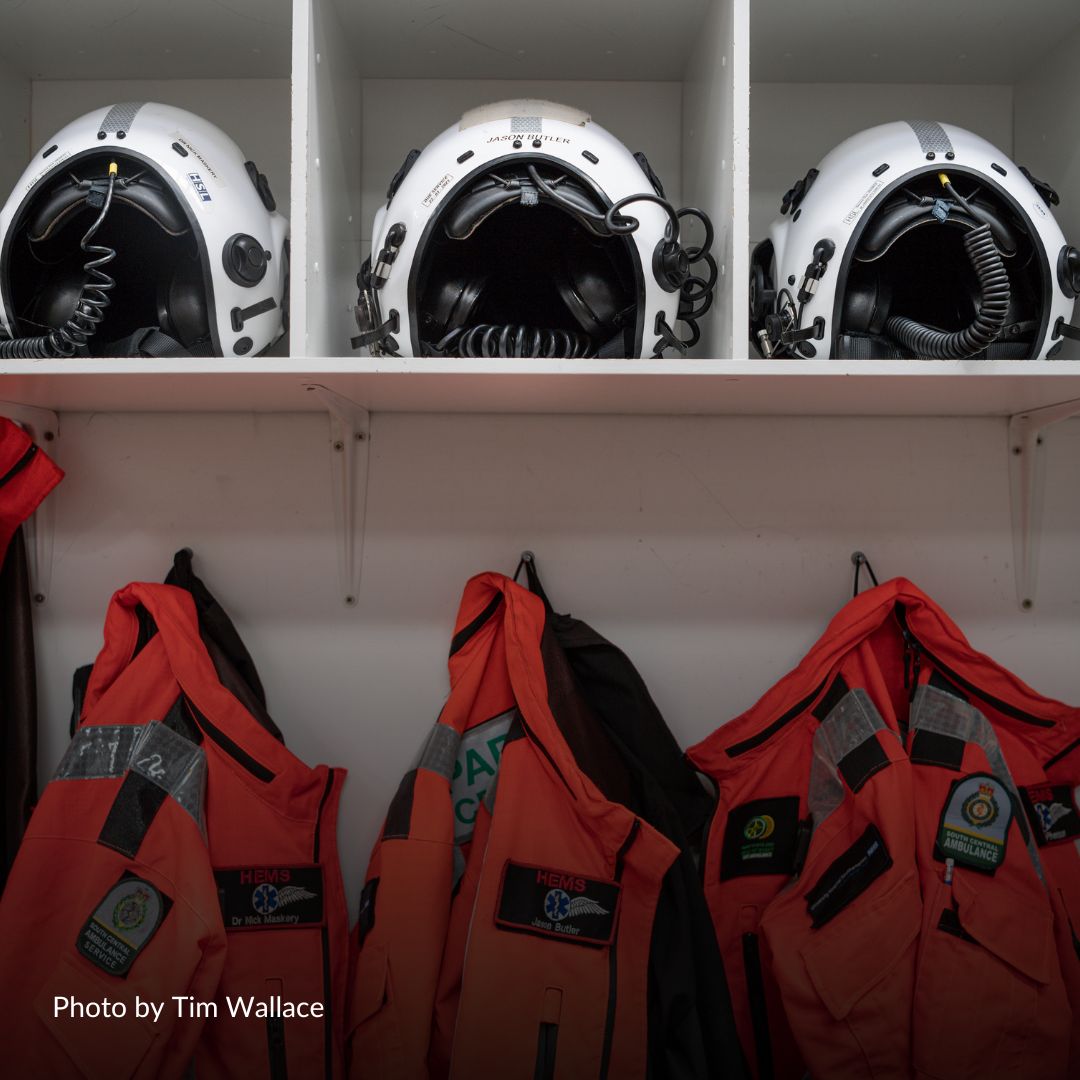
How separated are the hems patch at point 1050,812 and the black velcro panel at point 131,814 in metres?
1.16

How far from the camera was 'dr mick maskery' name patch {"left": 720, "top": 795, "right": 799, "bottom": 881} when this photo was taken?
1.14m

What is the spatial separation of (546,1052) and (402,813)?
13.2 inches

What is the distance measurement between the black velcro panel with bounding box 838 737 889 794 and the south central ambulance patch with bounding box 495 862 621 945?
337 mm

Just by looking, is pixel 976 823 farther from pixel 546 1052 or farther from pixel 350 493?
pixel 350 493

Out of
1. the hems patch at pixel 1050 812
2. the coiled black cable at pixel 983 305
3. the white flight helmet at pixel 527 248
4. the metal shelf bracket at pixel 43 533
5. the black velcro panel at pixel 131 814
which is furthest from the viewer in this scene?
the metal shelf bracket at pixel 43 533

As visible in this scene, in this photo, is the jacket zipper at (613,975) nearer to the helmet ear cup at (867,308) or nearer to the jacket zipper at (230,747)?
the jacket zipper at (230,747)

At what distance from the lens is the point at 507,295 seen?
1.08 m

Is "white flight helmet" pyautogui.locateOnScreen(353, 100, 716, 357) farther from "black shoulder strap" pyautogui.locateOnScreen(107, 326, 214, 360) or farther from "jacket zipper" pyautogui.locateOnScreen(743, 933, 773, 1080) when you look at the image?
"jacket zipper" pyautogui.locateOnScreen(743, 933, 773, 1080)

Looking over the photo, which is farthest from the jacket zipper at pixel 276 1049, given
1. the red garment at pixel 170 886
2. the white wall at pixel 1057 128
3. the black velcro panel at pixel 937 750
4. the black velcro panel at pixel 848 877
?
the white wall at pixel 1057 128

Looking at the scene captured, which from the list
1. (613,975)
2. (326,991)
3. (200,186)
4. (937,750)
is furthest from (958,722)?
(200,186)

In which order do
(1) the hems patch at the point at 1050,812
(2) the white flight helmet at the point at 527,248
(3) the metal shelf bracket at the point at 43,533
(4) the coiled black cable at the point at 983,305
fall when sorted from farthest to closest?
1. (3) the metal shelf bracket at the point at 43,533
2. (1) the hems patch at the point at 1050,812
3. (2) the white flight helmet at the point at 527,248
4. (4) the coiled black cable at the point at 983,305

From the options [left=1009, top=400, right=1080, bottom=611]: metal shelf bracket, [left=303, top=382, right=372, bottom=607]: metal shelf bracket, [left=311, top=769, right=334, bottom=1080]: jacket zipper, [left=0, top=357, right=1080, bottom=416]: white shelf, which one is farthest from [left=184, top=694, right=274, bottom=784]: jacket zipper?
[left=1009, top=400, right=1080, bottom=611]: metal shelf bracket

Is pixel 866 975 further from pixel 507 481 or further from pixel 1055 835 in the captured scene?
pixel 507 481

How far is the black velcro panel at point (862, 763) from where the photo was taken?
1.08 meters
